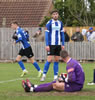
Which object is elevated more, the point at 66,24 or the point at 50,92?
the point at 66,24

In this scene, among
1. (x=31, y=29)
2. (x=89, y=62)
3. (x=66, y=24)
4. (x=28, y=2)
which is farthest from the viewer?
(x=28, y=2)

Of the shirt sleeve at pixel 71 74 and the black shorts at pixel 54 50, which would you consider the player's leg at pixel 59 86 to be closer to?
the shirt sleeve at pixel 71 74

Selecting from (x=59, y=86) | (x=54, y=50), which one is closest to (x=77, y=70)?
(x=59, y=86)

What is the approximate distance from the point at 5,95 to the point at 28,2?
31.6m

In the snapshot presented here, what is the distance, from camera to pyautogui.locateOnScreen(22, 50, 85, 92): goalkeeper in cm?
1028

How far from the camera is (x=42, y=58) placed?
87.0 ft

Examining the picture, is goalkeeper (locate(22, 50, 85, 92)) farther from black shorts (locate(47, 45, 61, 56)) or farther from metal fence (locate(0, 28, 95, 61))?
metal fence (locate(0, 28, 95, 61))

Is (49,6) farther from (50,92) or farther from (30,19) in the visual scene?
(50,92)

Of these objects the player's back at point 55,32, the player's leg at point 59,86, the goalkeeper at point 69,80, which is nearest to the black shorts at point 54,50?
the player's back at point 55,32

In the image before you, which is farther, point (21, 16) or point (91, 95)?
point (21, 16)

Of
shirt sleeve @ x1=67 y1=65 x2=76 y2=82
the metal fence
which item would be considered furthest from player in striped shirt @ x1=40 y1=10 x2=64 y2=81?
the metal fence

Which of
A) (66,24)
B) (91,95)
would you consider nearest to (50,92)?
(91,95)

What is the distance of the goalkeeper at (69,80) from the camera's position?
1028 cm

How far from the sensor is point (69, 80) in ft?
33.8
